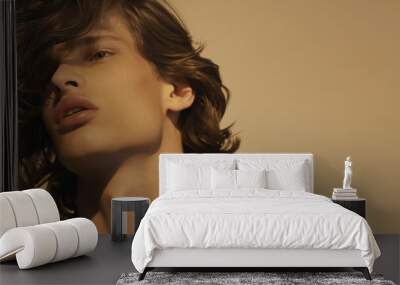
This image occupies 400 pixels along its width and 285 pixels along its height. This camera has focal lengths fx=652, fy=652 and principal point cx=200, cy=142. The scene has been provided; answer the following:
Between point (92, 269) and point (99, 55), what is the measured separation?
116 inches

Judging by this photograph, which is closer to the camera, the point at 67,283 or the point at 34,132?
the point at 67,283

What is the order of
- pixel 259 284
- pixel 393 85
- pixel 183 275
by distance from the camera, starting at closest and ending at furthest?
pixel 259 284 → pixel 183 275 → pixel 393 85

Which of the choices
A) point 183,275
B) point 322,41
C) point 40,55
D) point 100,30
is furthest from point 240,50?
point 183,275

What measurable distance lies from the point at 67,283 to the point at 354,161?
12.7ft

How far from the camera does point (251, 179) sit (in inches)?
270

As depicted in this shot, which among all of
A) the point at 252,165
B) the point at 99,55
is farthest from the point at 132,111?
the point at 252,165

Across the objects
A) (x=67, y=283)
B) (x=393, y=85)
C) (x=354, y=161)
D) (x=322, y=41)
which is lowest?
(x=67, y=283)

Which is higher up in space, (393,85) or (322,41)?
(322,41)

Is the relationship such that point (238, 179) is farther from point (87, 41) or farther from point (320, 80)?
point (87, 41)

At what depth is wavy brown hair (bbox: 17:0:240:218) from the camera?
7.54 meters

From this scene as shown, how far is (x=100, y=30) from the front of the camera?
24.8 ft

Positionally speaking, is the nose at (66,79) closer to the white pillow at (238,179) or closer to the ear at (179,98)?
the ear at (179,98)

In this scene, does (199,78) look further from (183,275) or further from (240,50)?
(183,275)

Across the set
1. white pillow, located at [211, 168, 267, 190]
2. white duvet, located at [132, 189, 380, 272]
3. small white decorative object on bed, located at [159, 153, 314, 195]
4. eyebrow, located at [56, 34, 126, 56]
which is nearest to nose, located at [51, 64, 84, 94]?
eyebrow, located at [56, 34, 126, 56]
